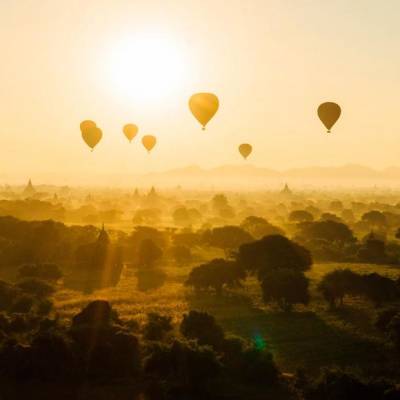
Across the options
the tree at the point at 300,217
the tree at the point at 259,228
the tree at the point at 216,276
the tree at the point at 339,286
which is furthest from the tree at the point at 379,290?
the tree at the point at 300,217

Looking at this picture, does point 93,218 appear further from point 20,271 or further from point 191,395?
point 191,395

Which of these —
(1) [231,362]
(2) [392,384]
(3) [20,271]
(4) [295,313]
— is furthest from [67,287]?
(2) [392,384]

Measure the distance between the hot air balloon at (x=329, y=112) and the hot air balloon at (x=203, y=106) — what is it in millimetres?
18198

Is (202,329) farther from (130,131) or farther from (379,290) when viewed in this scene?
(130,131)

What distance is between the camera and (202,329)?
1617 inches

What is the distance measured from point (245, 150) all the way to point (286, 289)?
107 meters

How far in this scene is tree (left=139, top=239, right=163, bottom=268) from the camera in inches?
3088

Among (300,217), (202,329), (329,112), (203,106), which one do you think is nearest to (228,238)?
(203,106)

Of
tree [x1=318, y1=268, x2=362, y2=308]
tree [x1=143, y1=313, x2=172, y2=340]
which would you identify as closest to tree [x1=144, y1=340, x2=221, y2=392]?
tree [x1=143, y1=313, x2=172, y2=340]

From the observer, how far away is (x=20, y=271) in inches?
2621

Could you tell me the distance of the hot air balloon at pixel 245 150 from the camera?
6112 inches

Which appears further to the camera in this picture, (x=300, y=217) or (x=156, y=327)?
(x=300, y=217)

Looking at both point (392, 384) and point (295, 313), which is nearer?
point (392, 384)

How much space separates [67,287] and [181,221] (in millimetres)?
107535
